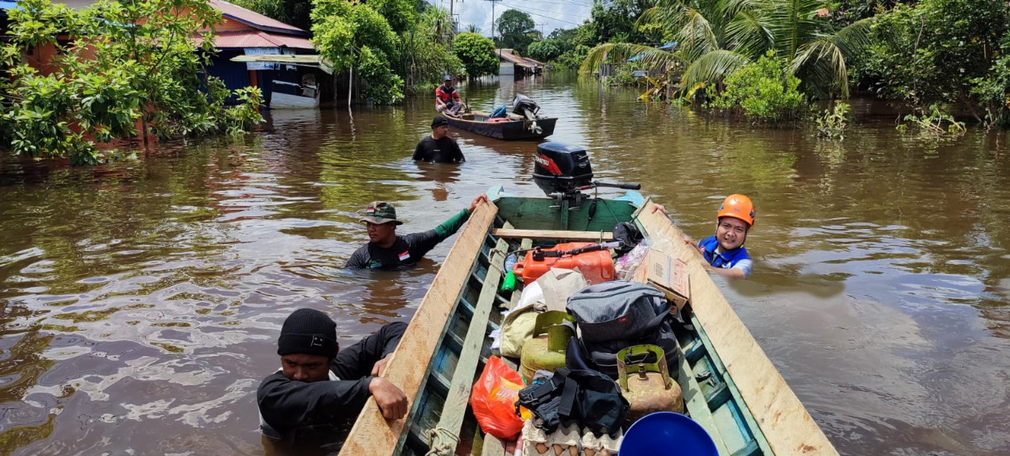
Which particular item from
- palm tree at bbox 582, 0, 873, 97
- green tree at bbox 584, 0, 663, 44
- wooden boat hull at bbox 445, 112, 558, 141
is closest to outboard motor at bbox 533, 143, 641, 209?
wooden boat hull at bbox 445, 112, 558, 141

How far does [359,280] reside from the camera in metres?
6.31

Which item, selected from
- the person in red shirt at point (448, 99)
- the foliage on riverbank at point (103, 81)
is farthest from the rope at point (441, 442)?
the person in red shirt at point (448, 99)

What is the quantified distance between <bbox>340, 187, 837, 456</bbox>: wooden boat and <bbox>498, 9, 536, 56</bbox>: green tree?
359ft

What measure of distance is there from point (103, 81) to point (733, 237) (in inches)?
400

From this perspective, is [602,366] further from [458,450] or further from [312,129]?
[312,129]

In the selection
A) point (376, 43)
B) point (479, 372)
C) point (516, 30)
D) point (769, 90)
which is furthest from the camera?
point (516, 30)

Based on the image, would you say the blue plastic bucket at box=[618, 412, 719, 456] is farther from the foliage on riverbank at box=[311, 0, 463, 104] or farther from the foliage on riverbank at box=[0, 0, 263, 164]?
the foliage on riverbank at box=[311, 0, 463, 104]

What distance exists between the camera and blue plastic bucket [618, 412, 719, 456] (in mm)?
2590

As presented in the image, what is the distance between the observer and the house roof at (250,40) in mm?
24422

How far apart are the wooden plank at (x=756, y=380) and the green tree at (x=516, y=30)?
109872 millimetres

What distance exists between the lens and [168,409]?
414 centimetres

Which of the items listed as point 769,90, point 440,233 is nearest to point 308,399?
point 440,233

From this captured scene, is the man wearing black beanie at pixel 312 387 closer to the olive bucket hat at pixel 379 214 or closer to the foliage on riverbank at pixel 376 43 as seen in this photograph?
the olive bucket hat at pixel 379 214

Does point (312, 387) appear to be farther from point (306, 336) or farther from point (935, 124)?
point (935, 124)
